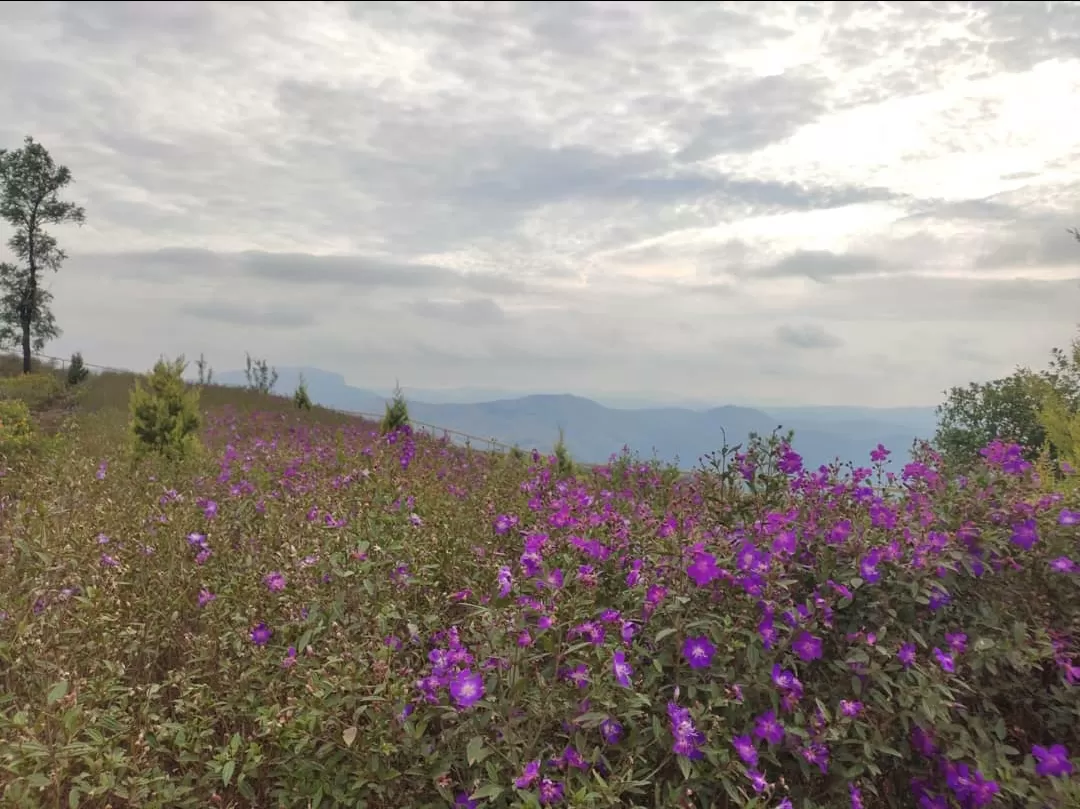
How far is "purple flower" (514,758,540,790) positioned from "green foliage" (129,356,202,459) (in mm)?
9057

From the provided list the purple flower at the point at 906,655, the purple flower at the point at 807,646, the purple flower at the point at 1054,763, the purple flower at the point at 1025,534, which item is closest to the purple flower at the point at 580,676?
the purple flower at the point at 807,646

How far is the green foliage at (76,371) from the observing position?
24906 millimetres

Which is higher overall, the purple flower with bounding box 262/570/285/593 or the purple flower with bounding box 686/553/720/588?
the purple flower with bounding box 686/553/720/588

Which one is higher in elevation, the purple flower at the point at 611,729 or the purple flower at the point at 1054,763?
the purple flower at the point at 611,729

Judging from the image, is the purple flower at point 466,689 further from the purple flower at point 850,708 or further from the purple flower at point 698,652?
the purple flower at point 850,708

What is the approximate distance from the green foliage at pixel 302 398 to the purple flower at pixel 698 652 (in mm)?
20472

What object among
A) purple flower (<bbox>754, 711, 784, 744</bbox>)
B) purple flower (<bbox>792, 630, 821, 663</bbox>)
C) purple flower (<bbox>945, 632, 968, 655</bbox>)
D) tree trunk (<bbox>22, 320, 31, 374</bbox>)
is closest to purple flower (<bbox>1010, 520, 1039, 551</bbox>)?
purple flower (<bbox>945, 632, 968, 655</bbox>)

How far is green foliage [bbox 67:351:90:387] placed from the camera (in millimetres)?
24906

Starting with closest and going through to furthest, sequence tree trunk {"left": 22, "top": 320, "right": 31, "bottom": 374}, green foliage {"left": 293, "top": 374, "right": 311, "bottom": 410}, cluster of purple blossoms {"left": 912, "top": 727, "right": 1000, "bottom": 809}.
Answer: cluster of purple blossoms {"left": 912, "top": 727, "right": 1000, "bottom": 809} < green foliage {"left": 293, "top": 374, "right": 311, "bottom": 410} < tree trunk {"left": 22, "top": 320, "right": 31, "bottom": 374}

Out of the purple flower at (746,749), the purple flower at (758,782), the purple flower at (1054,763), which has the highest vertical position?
the purple flower at (746,749)

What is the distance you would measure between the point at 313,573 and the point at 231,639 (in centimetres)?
47

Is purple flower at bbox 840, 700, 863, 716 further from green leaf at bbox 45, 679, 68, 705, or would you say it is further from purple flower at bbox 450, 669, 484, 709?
green leaf at bbox 45, 679, 68, 705

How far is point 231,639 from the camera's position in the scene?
11.1 ft

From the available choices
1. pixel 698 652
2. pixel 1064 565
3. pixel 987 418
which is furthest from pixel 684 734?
pixel 987 418
